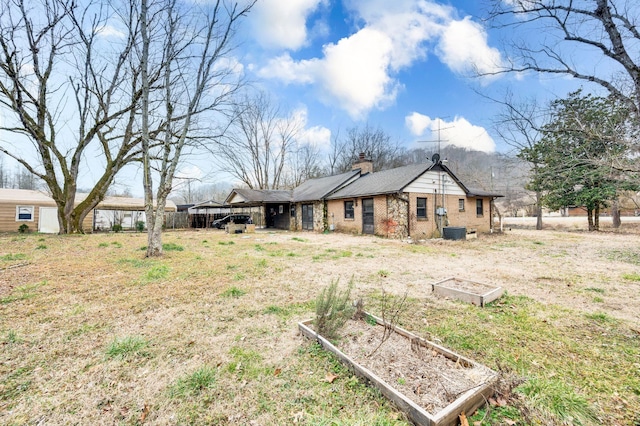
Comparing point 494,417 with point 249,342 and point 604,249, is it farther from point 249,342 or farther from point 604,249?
point 604,249

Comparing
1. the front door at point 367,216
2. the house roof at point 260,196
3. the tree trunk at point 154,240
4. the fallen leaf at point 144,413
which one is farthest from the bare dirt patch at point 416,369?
the house roof at point 260,196

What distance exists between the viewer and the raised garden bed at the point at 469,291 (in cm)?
435

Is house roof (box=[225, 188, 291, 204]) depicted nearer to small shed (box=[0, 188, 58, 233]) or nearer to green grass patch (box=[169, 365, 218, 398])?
small shed (box=[0, 188, 58, 233])

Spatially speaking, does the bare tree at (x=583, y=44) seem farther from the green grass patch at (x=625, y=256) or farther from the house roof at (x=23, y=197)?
the house roof at (x=23, y=197)

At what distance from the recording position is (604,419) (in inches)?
79.4

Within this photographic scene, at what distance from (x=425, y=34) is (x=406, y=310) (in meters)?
11.5

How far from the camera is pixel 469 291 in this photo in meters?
4.86

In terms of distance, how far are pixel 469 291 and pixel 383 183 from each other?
11.3 metres

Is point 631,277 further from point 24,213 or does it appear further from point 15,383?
point 24,213

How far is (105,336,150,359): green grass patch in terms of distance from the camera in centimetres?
287

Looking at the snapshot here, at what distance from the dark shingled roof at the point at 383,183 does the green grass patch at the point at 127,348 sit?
12.3 m

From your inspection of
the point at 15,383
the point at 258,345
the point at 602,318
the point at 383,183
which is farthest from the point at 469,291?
the point at 383,183

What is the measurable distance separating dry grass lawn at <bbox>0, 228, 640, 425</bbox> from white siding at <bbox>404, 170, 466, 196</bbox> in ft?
27.7

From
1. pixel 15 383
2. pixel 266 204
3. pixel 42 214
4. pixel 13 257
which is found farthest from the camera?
pixel 266 204
